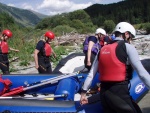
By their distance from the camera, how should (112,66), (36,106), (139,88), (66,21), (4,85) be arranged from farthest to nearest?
(66,21)
(4,85)
(139,88)
(36,106)
(112,66)

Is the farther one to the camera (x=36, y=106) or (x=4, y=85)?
(x=4, y=85)

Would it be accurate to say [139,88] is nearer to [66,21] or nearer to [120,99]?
[120,99]

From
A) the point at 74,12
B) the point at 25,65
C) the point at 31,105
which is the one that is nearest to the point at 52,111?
the point at 31,105

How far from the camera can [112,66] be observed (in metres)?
2.57

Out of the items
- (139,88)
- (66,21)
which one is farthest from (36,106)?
(66,21)

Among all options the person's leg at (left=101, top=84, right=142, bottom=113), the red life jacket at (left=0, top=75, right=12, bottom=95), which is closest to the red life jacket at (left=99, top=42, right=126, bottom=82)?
the person's leg at (left=101, top=84, right=142, bottom=113)

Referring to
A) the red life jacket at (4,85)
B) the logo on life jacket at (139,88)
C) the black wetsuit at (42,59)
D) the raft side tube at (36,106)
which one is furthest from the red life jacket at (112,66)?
the black wetsuit at (42,59)

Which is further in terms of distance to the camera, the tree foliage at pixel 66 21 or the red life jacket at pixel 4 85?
the tree foliage at pixel 66 21

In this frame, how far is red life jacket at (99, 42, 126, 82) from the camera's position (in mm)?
2545

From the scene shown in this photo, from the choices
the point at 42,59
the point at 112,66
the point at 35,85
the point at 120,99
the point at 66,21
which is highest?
the point at 66,21

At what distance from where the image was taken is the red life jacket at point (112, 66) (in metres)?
2.54

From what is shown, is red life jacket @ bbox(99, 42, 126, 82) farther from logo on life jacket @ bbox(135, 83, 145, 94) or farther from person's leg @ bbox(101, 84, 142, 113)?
logo on life jacket @ bbox(135, 83, 145, 94)

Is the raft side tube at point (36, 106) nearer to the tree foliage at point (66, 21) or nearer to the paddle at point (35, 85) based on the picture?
the paddle at point (35, 85)

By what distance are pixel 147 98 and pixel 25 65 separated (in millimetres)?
5608
